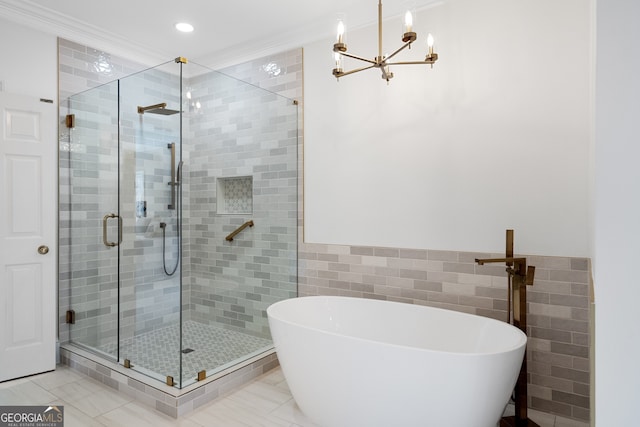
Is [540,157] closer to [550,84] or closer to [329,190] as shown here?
[550,84]

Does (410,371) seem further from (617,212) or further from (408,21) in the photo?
(408,21)

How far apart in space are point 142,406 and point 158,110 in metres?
2.07

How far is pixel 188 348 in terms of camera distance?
2.70 metres

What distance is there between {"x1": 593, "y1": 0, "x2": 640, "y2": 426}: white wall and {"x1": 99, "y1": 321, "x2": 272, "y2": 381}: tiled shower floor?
2340mm

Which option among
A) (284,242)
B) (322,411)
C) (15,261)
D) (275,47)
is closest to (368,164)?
(284,242)

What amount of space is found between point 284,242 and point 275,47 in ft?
6.14

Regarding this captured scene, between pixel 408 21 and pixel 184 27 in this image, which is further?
pixel 184 27

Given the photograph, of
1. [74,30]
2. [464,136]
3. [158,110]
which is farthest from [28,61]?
[464,136]

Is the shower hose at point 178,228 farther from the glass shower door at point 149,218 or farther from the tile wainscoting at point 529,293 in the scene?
the tile wainscoting at point 529,293

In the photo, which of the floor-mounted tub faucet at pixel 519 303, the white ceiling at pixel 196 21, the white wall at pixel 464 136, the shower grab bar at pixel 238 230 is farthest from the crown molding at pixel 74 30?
the floor-mounted tub faucet at pixel 519 303

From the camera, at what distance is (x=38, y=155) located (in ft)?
9.70

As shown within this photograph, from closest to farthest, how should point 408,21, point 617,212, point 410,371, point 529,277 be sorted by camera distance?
1. point 617,212
2. point 410,371
3. point 408,21
4. point 529,277

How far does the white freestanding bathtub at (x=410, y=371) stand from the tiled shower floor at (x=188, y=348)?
2.40 ft

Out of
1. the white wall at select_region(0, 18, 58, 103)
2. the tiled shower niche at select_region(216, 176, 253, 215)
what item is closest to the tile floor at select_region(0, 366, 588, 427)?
the tiled shower niche at select_region(216, 176, 253, 215)
